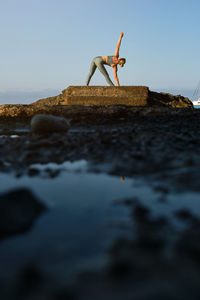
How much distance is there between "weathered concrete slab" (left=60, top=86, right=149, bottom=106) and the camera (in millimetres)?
12180

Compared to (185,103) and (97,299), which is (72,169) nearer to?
(97,299)

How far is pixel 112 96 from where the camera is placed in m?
12.4

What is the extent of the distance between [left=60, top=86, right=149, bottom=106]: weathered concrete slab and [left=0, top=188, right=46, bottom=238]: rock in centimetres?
1054

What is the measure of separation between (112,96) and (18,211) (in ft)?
36.5

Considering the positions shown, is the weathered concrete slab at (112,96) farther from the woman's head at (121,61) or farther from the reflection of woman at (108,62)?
the woman's head at (121,61)

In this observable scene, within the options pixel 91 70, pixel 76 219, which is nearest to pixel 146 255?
pixel 76 219

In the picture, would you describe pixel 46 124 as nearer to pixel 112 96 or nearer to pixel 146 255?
pixel 146 255

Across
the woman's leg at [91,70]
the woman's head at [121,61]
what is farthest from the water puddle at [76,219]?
the woman's leg at [91,70]

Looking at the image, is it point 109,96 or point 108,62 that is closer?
point 109,96

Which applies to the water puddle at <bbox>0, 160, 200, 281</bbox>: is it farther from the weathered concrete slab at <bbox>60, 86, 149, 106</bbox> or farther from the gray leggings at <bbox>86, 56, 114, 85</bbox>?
the gray leggings at <bbox>86, 56, 114, 85</bbox>

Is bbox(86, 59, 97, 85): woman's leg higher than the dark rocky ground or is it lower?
higher

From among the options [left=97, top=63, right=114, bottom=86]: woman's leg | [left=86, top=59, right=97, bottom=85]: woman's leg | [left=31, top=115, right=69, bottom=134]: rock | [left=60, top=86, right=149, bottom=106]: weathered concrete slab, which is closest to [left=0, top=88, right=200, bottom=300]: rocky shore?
[left=31, top=115, right=69, bottom=134]: rock

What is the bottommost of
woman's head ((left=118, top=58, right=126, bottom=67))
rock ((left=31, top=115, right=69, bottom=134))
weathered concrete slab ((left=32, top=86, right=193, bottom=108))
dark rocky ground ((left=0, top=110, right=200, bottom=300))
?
dark rocky ground ((left=0, top=110, right=200, bottom=300))

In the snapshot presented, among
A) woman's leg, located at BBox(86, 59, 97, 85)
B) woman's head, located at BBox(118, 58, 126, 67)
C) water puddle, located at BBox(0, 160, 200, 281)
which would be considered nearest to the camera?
water puddle, located at BBox(0, 160, 200, 281)
